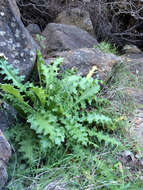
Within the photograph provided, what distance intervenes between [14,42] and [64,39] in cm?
178

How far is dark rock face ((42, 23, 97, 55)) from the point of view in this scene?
13.9 ft

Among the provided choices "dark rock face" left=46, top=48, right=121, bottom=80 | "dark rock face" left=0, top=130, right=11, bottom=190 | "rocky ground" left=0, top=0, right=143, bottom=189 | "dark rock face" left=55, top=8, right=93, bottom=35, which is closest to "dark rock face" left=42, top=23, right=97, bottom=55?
"rocky ground" left=0, top=0, right=143, bottom=189

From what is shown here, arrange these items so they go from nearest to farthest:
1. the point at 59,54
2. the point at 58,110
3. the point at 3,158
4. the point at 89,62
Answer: the point at 3,158
the point at 58,110
the point at 89,62
the point at 59,54

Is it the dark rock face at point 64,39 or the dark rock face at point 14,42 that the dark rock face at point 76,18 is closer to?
the dark rock face at point 64,39

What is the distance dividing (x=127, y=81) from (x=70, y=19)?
2.91 metres

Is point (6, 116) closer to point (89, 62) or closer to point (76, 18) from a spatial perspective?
point (89, 62)

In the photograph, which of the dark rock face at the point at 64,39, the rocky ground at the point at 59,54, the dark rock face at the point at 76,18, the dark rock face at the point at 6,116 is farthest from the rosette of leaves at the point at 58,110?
the dark rock face at the point at 76,18

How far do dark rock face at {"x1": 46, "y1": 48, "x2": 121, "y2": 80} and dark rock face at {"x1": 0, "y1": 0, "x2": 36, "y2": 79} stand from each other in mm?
513

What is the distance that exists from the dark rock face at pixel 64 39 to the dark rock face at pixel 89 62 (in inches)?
24.5

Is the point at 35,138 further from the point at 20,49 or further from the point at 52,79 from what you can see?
the point at 20,49

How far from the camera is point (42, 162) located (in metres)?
2.17

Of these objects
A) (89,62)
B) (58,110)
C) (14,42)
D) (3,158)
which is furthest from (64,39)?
(3,158)

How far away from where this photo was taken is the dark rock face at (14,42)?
270cm

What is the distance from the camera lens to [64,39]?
14.4 feet
